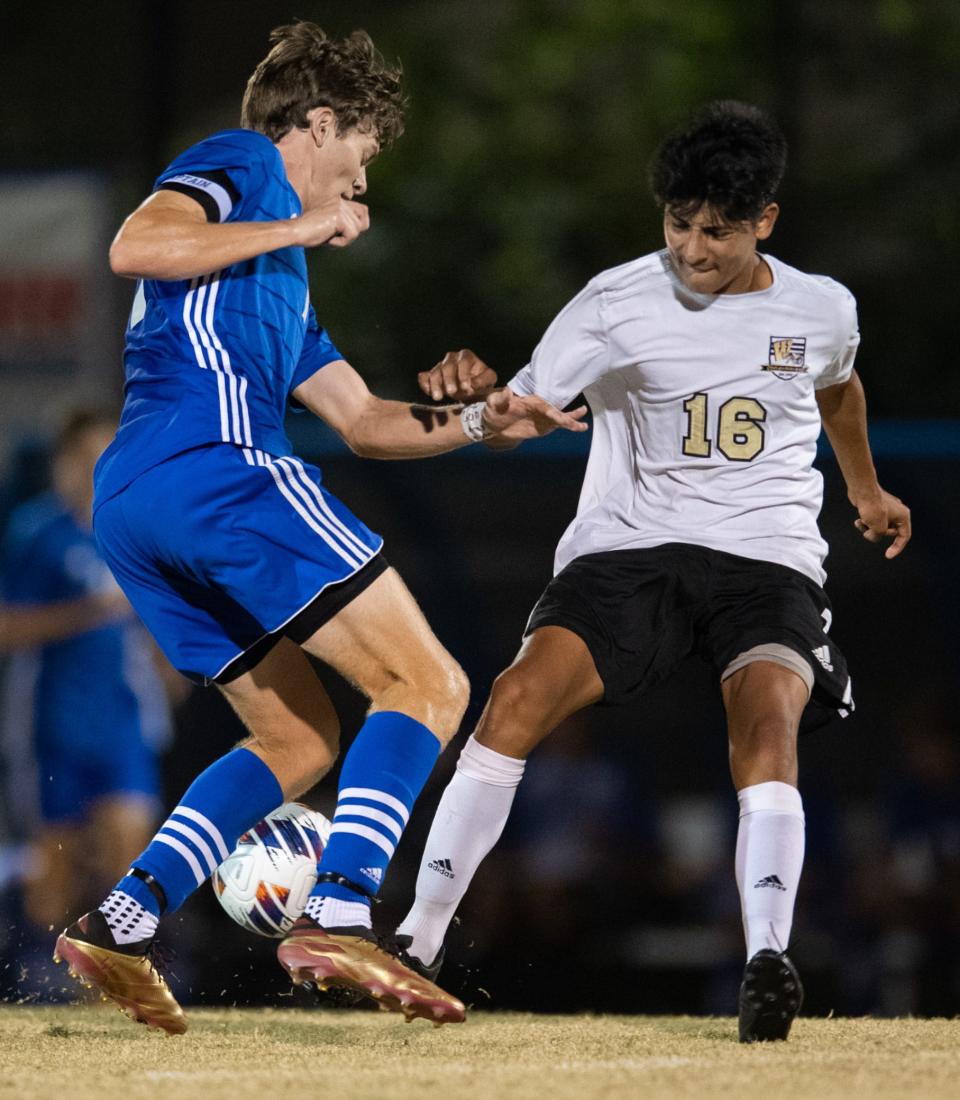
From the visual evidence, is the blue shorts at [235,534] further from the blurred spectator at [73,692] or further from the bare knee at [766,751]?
the blurred spectator at [73,692]

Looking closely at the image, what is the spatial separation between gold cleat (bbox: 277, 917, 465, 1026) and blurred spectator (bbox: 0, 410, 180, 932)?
4542mm

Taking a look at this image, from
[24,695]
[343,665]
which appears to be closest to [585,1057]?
[343,665]

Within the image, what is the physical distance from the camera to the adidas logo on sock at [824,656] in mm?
5168

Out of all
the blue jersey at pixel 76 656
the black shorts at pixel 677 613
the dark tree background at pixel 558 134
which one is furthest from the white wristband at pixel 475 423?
the dark tree background at pixel 558 134

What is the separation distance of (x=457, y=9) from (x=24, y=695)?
1187 centimetres

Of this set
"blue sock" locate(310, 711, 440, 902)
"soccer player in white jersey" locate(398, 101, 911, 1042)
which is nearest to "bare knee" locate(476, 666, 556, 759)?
"soccer player in white jersey" locate(398, 101, 911, 1042)

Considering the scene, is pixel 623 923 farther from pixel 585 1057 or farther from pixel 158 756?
pixel 585 1057

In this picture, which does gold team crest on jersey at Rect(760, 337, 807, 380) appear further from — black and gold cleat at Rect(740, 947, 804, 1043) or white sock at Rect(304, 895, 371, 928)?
white sock at Rect(304, 895, 371, 928)

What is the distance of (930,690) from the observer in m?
9.17

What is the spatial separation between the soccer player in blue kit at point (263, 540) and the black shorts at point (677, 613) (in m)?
0.42

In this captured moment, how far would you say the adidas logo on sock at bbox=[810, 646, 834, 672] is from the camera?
5168 mm

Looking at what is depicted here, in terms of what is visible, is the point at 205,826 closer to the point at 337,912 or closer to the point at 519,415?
the point at 337,912

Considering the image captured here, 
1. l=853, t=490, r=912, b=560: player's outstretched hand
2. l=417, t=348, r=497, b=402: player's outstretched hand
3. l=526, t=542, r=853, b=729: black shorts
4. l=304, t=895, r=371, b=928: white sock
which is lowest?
l=304, t=895, r=371, b=928: white sock

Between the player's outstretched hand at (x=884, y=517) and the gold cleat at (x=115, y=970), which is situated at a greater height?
the player's outstretched hand at (x=884, y=517)
